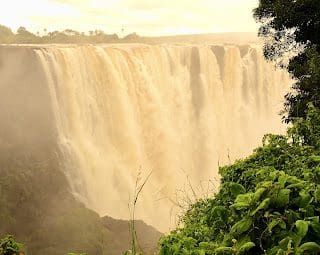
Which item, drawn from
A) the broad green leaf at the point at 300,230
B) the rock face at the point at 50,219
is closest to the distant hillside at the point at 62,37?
the rock face at the point at 50,219

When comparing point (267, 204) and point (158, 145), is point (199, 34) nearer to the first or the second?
point (158, 145)

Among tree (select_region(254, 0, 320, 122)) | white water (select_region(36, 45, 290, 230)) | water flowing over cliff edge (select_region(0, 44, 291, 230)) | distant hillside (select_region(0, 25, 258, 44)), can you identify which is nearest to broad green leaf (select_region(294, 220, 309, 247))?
tree (select_region(254, 0, 320, 122))

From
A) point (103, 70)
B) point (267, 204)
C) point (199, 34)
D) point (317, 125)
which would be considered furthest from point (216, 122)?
point (199, 34)

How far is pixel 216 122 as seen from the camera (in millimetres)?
31156

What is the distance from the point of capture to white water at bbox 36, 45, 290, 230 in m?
21.7

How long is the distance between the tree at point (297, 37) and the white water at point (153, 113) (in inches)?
405

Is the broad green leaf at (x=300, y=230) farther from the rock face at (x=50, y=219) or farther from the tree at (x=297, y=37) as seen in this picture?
the rock face at (x=50, y=219)

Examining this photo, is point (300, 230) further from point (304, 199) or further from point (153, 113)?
point (153, 113)

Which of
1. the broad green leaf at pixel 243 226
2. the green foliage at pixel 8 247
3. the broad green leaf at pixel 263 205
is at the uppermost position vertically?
the broad green leaf at pixel 263 205

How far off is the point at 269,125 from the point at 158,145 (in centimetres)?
1150

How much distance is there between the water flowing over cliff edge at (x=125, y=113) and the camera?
2127 centimetres

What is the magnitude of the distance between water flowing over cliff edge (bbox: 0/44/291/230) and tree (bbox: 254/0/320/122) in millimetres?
7227

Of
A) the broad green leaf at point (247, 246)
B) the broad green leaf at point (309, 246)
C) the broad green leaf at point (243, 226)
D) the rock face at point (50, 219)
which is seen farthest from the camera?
the rock face at point (50, 219)

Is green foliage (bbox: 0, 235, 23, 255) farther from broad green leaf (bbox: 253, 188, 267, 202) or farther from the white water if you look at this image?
the white water
